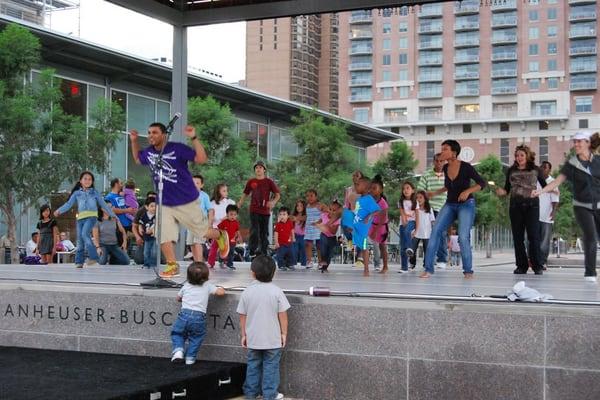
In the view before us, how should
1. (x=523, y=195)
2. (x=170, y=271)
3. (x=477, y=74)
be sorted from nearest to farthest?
1. (x=170, y=271)
2. (x=523, y=195)
3. (x=477, y=74)

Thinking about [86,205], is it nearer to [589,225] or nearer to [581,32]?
[589,225]

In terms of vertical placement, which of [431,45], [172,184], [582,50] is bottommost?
[172,184]

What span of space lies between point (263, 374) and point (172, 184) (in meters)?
2.93

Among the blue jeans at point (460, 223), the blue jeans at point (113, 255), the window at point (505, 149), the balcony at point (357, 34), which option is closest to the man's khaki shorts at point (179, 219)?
the blue jeans at point (460, 223)

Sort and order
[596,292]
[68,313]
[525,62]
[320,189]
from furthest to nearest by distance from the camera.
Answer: [525,62]
[320,189]
[68,313]
[596,292]

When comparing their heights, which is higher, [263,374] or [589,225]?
[589,225]

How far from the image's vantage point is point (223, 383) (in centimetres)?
787

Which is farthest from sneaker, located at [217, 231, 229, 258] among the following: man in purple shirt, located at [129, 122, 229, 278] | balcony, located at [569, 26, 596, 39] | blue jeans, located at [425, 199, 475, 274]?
balcony, located at [569, 26, 596, 39]

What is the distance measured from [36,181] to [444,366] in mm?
19859

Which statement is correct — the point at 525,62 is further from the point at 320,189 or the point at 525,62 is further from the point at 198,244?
the point at 198,244

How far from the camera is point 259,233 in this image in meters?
14.2

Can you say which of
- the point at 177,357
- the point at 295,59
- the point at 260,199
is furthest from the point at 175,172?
the point at 295,59

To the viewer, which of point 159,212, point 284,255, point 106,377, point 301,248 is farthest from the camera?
point 301,248

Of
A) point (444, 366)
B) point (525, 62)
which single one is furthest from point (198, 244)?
point (525, 62)
